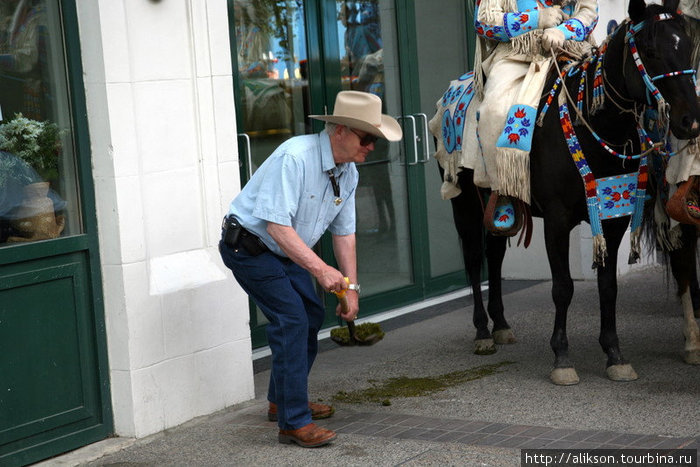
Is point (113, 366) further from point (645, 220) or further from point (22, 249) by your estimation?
point (645, 220)

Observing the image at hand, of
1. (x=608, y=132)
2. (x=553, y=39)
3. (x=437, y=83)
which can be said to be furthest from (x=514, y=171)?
(x=437, y=83)

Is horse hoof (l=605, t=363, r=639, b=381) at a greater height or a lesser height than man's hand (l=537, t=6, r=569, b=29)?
lesser

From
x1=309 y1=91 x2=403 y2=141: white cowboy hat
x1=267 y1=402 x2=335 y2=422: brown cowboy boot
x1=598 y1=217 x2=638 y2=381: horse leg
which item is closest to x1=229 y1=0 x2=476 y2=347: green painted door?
x1=267 y1=402 x2=335 y2=422: brown cowboy boot

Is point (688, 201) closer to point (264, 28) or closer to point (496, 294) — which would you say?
point (496, 294)

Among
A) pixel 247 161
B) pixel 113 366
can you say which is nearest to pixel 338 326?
pixel 247 161

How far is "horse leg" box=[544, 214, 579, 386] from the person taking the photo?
6047 millimetres

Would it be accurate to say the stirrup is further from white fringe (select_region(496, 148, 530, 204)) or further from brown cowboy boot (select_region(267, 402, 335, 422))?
brown cowboy boot (select_region(267, 402, 335, 422))

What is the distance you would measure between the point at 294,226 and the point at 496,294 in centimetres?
258

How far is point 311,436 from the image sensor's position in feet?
16.7

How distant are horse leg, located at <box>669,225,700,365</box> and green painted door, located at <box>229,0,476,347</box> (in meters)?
2.58

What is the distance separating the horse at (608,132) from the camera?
5.37 meters

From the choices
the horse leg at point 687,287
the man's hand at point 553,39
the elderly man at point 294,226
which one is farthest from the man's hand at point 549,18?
the elderly man at point 294,226

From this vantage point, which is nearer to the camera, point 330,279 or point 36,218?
point 330,279

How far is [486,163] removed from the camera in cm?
631
